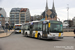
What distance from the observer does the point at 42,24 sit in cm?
2253

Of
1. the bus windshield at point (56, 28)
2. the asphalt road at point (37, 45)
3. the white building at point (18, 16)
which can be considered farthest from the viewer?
the white building at point (18, 16)

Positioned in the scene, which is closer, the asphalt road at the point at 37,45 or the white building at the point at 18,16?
the asphalt road at the point at 37,45

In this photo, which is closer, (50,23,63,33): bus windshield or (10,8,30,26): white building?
(50,23,63,33): bus windshield

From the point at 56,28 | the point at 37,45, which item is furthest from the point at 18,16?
the point at 37,45

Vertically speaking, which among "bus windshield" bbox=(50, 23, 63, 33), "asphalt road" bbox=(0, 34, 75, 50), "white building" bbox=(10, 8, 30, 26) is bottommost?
"asphalt road" bbox=(0, 34, 75, 50)

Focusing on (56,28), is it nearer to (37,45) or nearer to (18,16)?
(37,45)

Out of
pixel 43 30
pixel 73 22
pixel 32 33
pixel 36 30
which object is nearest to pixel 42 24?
pixel 43 30

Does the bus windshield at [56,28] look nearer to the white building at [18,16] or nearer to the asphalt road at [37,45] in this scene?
the asphalt road at [37,45]

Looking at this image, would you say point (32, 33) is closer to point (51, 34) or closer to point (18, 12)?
point (51, 34)

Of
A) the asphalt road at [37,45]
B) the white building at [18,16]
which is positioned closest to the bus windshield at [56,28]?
the asphalt road at [37,45]

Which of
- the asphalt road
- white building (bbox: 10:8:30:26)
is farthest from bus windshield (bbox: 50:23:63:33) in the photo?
white building (bbox: 10:8:30:26)

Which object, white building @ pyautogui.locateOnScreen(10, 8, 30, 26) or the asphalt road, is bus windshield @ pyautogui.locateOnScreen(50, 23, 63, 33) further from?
white building @ pyautogui.locateOnScreen(10, 8, 30, 26)

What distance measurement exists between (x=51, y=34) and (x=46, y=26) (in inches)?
56.2

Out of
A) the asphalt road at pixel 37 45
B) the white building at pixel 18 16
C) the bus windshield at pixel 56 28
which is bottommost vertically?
the asphalt road at pixel 37 45
